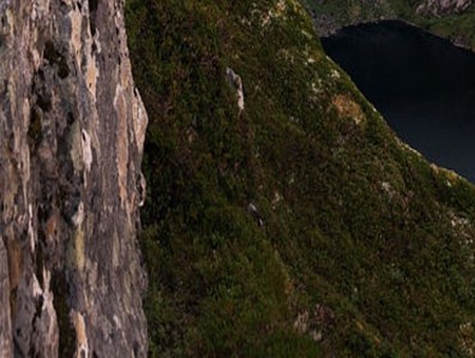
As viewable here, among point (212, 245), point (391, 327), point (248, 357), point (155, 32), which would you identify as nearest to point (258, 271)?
point (212, 245)

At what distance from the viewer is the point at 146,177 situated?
49.0 metres

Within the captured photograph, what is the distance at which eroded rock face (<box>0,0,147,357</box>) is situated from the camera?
19.8 metres

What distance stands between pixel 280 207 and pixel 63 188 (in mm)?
39202

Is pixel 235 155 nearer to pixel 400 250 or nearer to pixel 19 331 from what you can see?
pixel 400 250

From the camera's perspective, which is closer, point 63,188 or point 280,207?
point 63,188

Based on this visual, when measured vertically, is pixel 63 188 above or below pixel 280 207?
above

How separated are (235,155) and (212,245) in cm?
1069

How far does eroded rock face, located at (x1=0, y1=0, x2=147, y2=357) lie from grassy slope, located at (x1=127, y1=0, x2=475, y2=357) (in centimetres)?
1248

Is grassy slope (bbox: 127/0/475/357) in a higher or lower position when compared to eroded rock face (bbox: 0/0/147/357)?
lower

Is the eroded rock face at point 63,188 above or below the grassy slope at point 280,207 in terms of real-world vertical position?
above

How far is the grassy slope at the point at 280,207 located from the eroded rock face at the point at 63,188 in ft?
40.9

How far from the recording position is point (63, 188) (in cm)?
2444

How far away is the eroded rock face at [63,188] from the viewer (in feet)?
64.8

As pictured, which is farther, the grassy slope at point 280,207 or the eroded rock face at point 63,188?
the grassy slope at point 280,207
